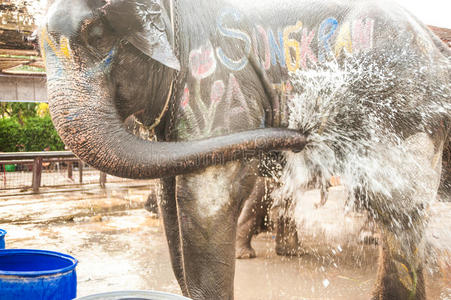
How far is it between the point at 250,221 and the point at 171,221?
1894 millimetres

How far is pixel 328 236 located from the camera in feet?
16.2

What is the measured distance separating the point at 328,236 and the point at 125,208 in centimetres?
297

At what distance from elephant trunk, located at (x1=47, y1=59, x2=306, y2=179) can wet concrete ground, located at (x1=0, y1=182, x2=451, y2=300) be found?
4.99ft

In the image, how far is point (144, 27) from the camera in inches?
68.2

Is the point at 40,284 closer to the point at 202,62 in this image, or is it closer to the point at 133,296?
the point at 133,296

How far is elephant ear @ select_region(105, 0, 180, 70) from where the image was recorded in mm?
1690

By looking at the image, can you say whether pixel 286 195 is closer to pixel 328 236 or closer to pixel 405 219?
pixel 328 236

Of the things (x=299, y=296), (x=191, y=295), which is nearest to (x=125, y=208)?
(x=299, y=296)

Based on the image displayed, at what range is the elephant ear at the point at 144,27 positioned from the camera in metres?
1.69

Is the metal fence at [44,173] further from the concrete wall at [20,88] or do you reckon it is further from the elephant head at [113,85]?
the elephant head at [113,85]

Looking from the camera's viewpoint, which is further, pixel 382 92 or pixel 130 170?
pixel 382 92

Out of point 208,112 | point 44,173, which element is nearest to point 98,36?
point 208,112

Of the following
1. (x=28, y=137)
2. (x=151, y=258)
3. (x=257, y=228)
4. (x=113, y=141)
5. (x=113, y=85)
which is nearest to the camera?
(x=113, y=141)

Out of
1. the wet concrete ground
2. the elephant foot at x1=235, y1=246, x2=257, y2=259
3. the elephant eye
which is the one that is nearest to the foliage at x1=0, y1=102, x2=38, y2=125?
the wet concrete ground
